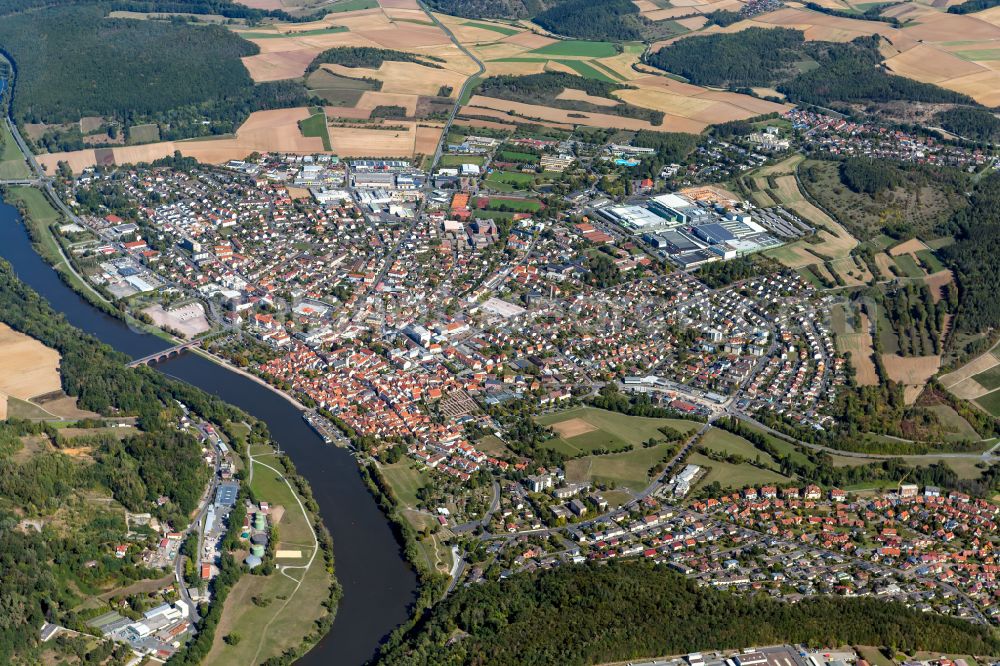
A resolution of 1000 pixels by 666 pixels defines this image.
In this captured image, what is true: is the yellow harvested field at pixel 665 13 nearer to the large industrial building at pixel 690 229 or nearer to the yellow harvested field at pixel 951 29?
the yellow harvested field at pixel 951 29

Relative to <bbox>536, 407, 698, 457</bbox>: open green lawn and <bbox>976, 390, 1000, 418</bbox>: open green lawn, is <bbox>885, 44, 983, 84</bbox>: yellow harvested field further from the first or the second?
<bbox>536, 407, 698, 457</bbox>: open green lawn

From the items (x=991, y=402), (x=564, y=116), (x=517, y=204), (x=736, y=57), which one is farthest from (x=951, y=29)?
(x=991, y=402)

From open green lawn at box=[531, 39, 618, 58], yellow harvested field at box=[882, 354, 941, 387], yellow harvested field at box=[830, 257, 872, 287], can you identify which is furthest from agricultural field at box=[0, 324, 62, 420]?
open green lawn at box=[531, 39, 618, 58]

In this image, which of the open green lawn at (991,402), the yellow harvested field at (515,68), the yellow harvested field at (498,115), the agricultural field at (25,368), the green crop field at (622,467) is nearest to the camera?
the green crop field at (622,467)

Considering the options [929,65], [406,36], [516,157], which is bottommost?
[516,157]

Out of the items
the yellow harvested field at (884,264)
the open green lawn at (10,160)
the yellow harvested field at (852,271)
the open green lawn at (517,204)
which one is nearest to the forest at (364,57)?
the open green lawn at (10,160)

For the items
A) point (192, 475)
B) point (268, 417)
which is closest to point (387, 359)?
point (268, 417)

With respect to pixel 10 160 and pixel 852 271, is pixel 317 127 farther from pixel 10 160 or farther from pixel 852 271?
pixel 852 271
